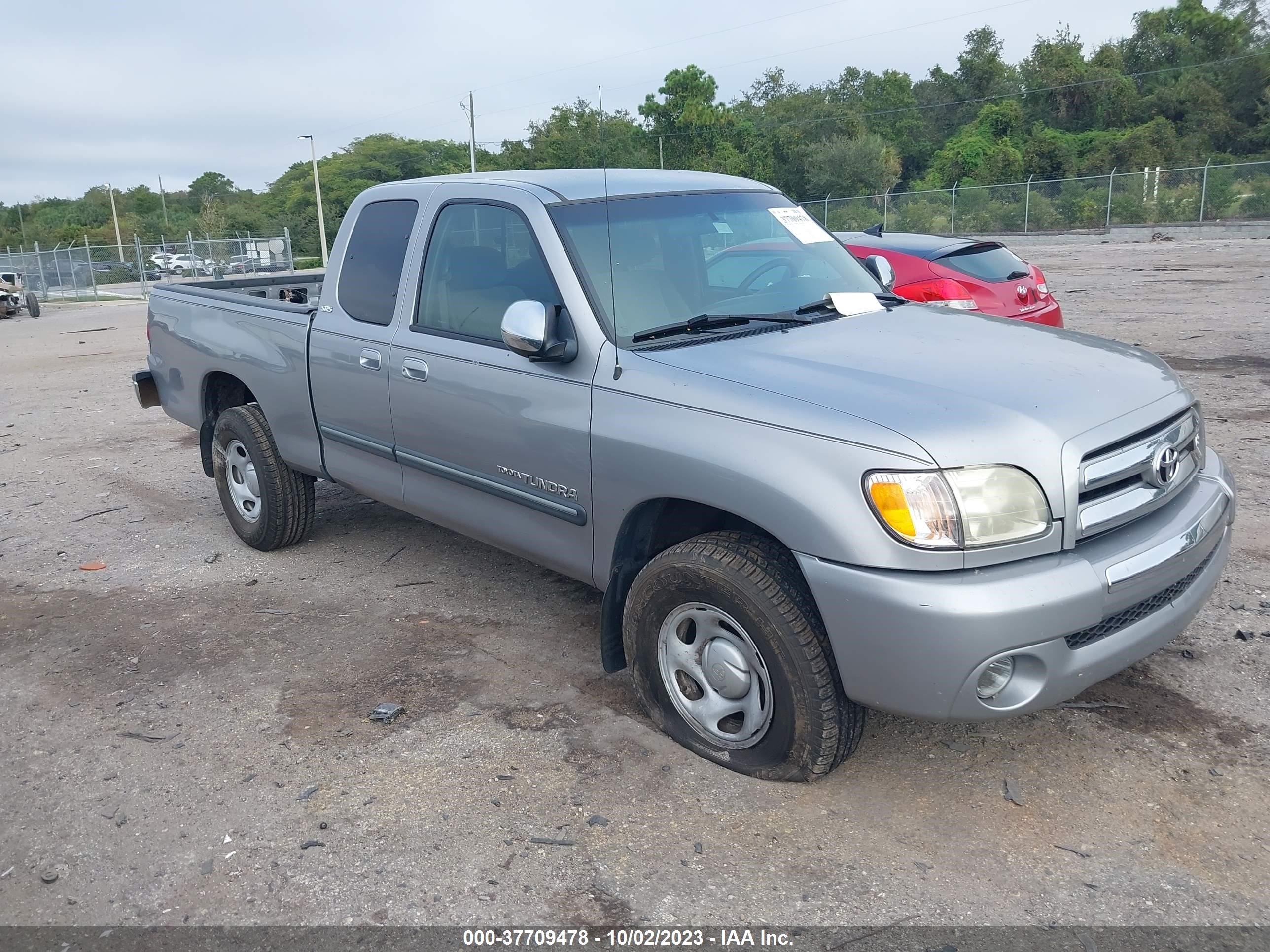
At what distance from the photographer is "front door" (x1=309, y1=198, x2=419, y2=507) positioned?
4.71 meters

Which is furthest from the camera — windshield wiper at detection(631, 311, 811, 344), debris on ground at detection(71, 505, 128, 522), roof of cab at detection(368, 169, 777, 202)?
debris on ground at detection(71, 505, 128, 522)

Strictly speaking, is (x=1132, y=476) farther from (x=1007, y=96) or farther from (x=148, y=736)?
(x=1007, y=96)

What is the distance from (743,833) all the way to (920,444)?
125 centimetres

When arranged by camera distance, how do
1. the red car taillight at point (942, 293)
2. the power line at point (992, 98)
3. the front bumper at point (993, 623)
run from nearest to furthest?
the front bumper at point (993, 623) → the red car taillight at point (942, 293) → the power line at point (992, 98)

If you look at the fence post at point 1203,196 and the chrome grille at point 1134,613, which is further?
the fence post at point 1203,196

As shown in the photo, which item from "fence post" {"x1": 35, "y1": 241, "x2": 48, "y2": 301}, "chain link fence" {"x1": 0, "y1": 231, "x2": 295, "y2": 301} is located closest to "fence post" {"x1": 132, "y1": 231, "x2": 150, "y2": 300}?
"chain link fence" {"x1": 0, "y1": 231, "x2": 295, "y2": 301}

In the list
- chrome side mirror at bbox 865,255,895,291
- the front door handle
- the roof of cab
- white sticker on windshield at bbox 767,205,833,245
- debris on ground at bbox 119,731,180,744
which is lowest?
debris on ground at bbox 119,731,180,744

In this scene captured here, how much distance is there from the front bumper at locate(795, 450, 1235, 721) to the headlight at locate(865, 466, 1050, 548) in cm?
10

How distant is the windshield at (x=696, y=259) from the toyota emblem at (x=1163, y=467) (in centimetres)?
134

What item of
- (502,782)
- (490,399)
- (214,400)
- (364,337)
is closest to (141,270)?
(214,400)

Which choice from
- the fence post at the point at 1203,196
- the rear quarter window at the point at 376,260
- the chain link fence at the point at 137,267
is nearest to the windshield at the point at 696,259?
the rear quarter window at the point at 376,260

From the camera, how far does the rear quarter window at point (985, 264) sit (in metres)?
8.64

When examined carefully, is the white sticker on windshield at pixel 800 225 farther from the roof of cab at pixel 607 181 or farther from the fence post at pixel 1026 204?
the fence post at pixel 1026 204

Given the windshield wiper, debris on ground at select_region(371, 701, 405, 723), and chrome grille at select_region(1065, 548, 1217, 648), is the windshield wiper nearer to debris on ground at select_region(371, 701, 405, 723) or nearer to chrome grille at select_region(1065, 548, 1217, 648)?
chrome grille at select_region(1065, 548, 1217, 648)
